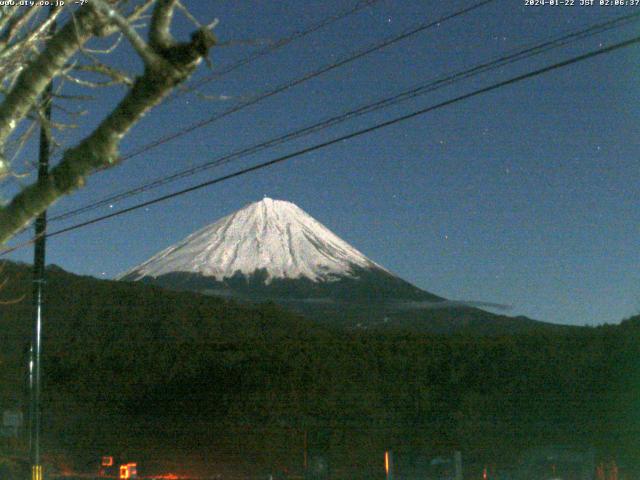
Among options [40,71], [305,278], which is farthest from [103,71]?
[305,278]

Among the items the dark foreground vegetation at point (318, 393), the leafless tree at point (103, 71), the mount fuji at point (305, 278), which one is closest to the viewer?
the leafless tree at point (103, 71)

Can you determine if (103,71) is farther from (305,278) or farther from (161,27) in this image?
(305,278)

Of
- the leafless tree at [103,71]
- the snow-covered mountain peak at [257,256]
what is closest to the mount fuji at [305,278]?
the snow-covered mountain peak at [257,256]

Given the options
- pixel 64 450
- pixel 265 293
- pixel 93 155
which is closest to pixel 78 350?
pixel 64 450

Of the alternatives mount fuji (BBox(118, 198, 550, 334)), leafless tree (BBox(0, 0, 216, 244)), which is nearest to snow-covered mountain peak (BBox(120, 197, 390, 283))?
mount fuji (BBox(118, 198, 550, 334))

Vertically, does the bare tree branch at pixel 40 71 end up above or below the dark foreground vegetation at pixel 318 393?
above

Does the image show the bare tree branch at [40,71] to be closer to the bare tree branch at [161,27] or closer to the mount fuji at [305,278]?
the bare tree branch at [161,27]
